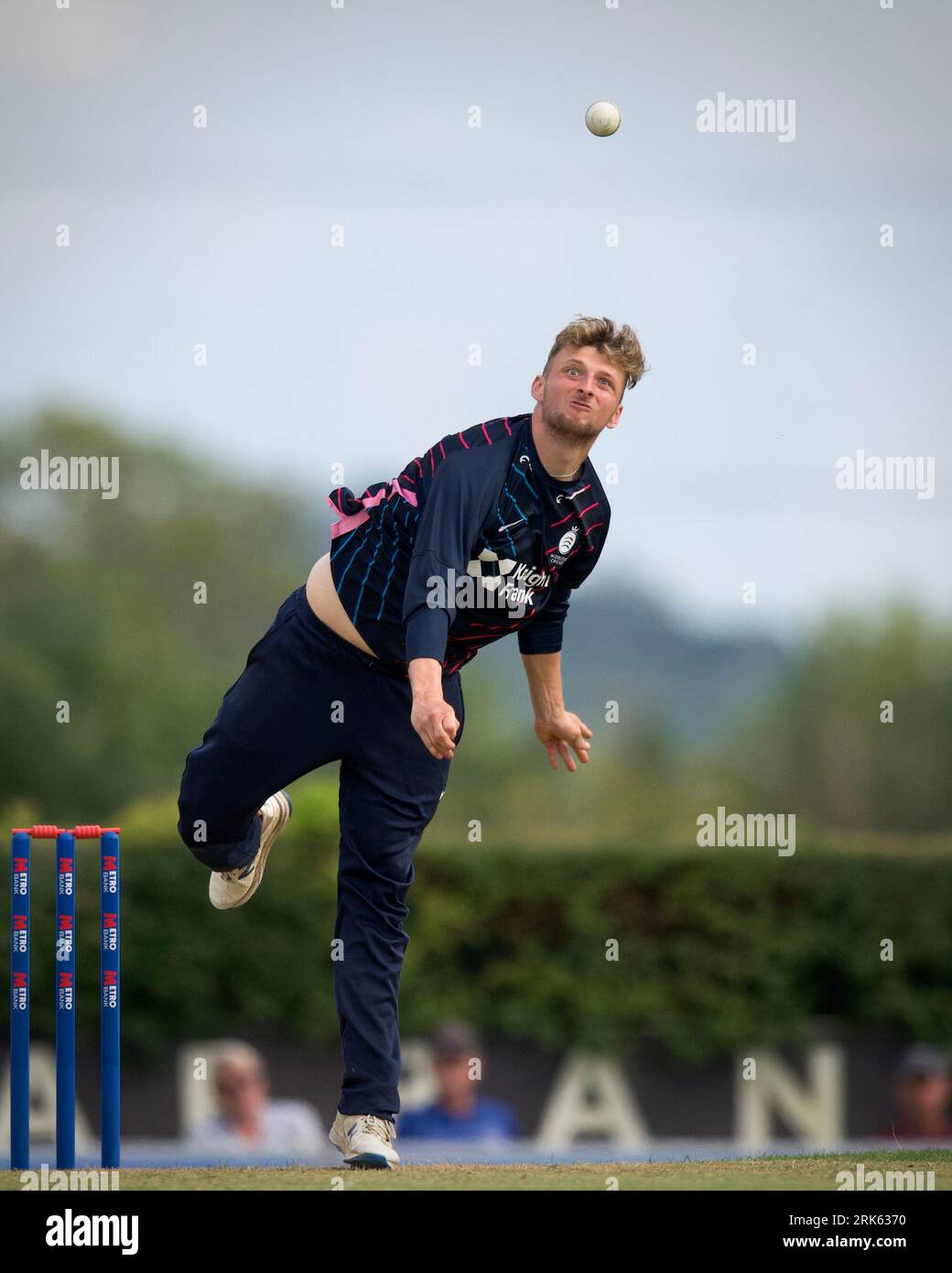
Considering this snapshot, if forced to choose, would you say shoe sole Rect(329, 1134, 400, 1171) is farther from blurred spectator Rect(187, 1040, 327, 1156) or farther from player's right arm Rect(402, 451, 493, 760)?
blurred spectator Rect(187, 1040, 327, 1156)

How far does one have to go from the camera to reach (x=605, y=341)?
4715 millimetres

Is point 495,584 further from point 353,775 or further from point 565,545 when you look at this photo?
point 353,775

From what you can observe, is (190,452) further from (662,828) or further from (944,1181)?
(944,1181)

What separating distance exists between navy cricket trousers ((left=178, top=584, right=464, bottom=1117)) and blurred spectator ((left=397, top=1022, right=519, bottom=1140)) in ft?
14.2

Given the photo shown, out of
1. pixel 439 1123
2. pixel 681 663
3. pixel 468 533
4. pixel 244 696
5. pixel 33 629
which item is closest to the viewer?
pixel 468 533

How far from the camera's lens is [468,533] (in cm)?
455

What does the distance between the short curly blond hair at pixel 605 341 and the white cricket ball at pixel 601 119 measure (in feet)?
4.78

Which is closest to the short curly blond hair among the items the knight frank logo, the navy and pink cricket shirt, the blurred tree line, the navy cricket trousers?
the navy and pink cricket shirt

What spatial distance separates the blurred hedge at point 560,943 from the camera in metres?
10.5

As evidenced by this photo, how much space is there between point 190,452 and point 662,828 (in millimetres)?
12710

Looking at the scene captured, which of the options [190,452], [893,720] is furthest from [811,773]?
[190,452]

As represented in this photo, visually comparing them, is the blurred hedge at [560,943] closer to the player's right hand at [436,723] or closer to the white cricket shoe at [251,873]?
the white cricket shoe at [251,873]

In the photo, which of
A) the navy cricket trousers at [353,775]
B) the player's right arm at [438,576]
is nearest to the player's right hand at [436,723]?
the player's right arm at [438,576]

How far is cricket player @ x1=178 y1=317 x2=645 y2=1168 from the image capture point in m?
4.69
